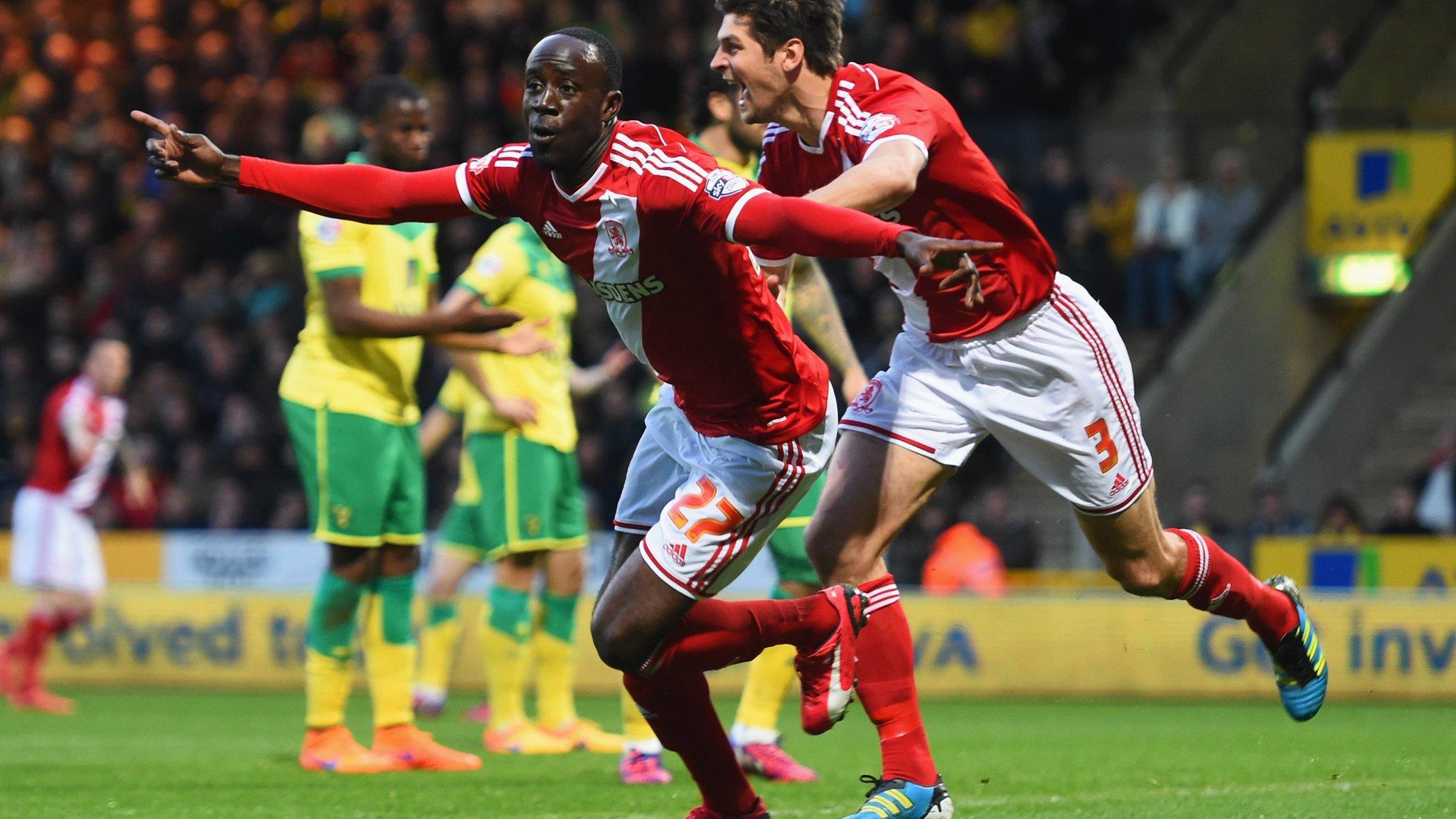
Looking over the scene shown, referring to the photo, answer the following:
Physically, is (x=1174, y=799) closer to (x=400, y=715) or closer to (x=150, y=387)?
→ (x=400, y=715)

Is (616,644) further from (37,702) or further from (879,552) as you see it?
(37,702)

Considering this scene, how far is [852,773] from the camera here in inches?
283

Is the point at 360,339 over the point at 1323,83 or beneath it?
beneath

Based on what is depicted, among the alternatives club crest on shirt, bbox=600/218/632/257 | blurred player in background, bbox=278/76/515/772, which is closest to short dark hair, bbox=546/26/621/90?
club crest on shirt, bbox=600/218/632/257

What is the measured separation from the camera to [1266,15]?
1766 centimetres

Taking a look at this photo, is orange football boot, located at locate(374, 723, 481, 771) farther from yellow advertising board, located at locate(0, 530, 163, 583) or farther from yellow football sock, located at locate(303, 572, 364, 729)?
yellow advertising board, located at locate(0, 530, 163, 583)

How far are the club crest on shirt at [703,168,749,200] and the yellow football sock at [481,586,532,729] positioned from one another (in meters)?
4.07

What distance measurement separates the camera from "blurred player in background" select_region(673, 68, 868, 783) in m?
6.71

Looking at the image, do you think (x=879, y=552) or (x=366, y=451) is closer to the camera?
(x=879, y=552)

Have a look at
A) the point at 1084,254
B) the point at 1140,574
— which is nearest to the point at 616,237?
the point at 1140,574

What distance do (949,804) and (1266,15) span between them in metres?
14.2

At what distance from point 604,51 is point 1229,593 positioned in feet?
8.97

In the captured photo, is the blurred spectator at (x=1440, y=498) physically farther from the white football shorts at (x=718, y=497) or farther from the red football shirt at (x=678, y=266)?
the red football shirt at (x=678, y=266)

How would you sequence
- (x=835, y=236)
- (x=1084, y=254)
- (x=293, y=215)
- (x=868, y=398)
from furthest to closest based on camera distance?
(x=293, y=215)
(x=1084, y=254)
(x=868, y=398)
(x=835, y=236)
